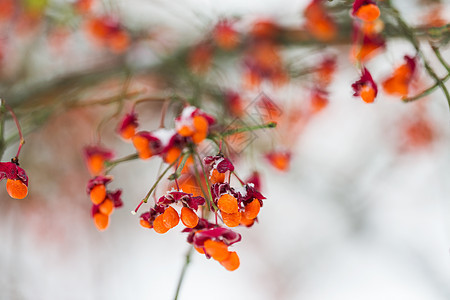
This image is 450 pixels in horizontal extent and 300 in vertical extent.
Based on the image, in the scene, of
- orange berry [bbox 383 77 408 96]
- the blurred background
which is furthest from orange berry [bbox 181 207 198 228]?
the blurred background

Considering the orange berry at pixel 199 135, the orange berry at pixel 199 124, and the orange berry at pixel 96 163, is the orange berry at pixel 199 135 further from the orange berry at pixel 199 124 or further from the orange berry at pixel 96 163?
the orange berry at pixel 96 163

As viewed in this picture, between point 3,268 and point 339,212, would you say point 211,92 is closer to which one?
point 3,268

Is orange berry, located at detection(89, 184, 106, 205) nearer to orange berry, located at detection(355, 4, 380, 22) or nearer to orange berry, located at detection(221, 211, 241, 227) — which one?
orange berry, located at detection(221, 211, 241, 227)

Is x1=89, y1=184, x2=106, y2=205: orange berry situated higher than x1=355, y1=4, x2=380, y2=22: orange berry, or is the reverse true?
x1=355, y1=4, x2=380, y2=22: orange berry

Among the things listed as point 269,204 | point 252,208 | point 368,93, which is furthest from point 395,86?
point 269,204

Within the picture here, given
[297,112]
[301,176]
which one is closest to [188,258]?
[297,112]
